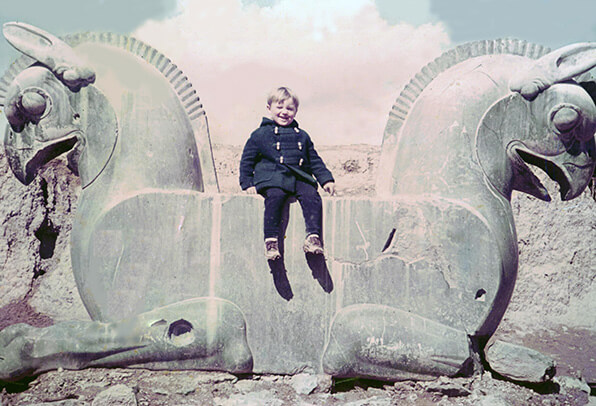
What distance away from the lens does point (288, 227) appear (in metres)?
3.31

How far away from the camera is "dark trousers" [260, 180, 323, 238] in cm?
321

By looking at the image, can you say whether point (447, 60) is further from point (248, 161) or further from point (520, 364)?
point (520, 364)

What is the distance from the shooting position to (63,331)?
3303mm

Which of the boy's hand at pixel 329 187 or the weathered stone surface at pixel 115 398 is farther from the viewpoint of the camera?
the boy's hand at pixel 329 187

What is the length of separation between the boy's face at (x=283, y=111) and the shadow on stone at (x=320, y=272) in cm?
86

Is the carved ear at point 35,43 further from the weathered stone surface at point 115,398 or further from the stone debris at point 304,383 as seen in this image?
the stone debris at point 304,383

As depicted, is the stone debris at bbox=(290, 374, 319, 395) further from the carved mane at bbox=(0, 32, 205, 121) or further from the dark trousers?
the carved mane at bbox=(0, 32, 205, 121)

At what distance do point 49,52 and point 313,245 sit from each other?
6.76ft

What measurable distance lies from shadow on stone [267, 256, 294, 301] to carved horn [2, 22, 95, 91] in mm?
1650

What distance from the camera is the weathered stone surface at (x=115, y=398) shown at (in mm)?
3043

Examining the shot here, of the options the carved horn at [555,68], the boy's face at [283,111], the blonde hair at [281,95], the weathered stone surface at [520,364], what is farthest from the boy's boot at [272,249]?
the carved horn at [555,68]

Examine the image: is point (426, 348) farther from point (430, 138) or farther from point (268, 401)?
point (430, 138)

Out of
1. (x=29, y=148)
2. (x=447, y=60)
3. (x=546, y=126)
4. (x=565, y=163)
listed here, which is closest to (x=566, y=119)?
(x=546, y=126)

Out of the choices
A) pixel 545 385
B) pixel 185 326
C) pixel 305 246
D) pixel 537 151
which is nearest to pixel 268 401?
pixel 185 326
